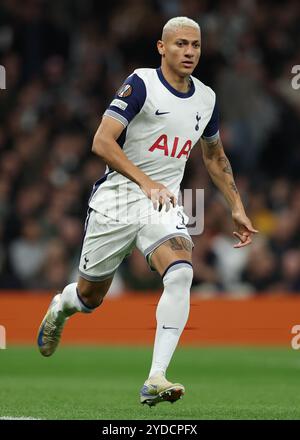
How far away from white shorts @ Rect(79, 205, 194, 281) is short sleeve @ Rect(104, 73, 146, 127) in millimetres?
693

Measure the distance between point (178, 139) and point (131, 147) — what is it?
0.32 metres

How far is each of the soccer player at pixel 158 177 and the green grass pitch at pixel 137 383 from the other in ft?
2.23

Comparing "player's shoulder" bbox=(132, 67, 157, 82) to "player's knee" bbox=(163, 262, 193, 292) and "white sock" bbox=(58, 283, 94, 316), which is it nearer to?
"player's knee" bbox=(163, 262, 193, 292)

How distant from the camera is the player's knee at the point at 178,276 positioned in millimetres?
7715

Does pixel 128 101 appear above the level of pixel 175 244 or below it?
above

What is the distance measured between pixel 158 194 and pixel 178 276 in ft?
1.95

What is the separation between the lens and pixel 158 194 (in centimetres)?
745

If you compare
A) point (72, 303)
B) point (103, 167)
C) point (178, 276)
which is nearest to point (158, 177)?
point (178, 276)

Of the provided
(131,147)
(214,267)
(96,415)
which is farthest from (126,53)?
(96,415)

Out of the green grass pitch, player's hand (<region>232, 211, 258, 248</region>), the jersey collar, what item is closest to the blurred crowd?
the green grass pitch

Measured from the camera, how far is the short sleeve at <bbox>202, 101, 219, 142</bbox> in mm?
8578

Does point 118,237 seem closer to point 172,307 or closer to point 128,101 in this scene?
point 172,307

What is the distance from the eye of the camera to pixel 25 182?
16.1 meters

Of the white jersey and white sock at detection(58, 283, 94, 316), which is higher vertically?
the white jersey
